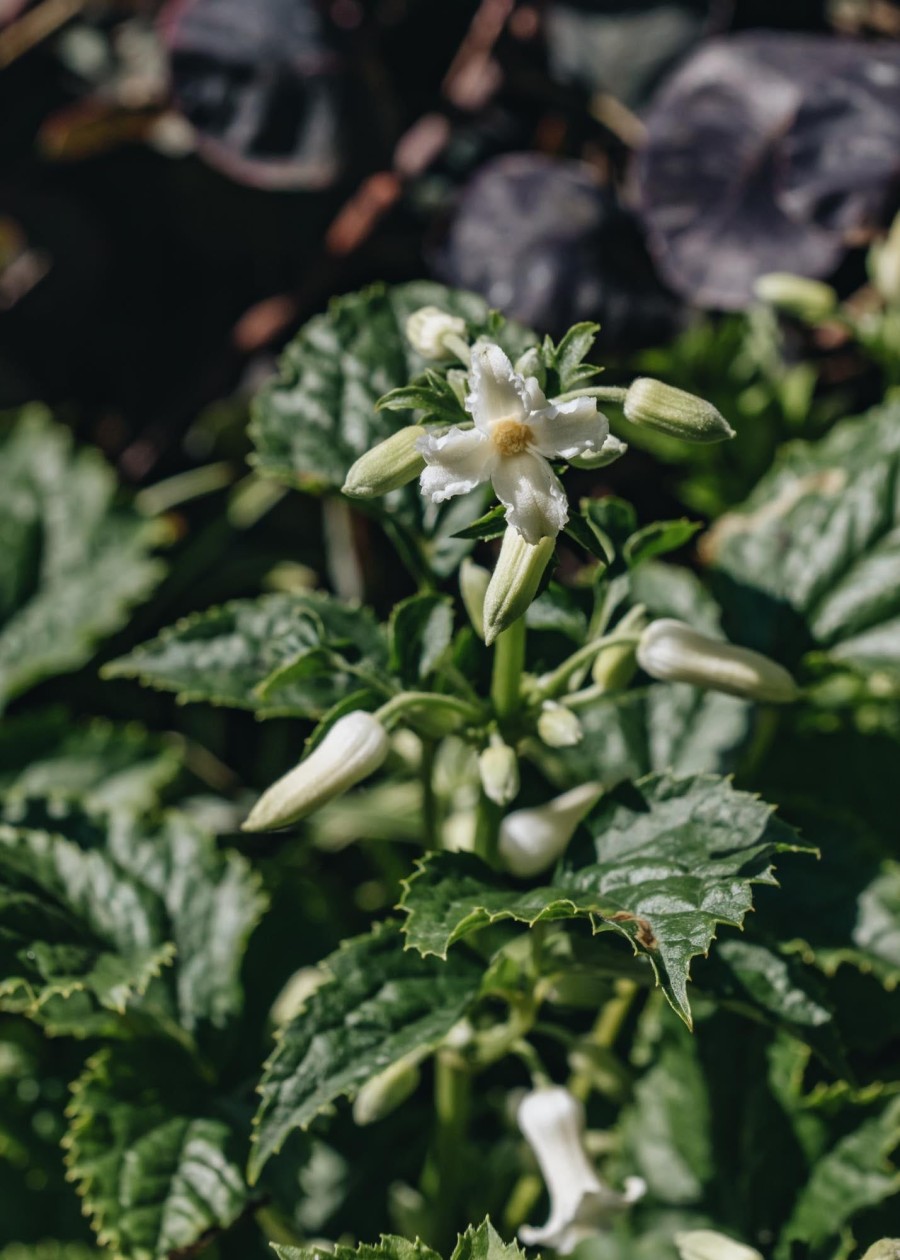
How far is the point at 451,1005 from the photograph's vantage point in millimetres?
1015

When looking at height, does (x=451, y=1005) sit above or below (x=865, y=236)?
above

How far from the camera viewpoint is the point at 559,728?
975mm

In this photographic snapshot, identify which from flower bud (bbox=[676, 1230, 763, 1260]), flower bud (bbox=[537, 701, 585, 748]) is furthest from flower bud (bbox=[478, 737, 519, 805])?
flower bud (bbox=[676, 1230, 763, 1260])

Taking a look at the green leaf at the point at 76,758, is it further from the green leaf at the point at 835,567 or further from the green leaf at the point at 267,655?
the green leaf at the point at 835,567

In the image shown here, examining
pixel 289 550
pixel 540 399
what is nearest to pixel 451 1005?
pixel 540 399

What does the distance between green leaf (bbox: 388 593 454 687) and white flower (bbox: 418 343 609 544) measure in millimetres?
189

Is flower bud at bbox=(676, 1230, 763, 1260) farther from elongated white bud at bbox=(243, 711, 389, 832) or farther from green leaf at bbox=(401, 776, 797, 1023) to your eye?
elongated white bud at bbox=(243, 711, 389, 832)

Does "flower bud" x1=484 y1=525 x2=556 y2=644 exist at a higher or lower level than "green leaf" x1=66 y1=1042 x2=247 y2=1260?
higher

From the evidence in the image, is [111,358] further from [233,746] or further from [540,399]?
[540,399]

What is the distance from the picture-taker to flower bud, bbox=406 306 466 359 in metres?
1.00

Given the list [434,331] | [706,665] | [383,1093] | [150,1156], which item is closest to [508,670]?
[706,665]

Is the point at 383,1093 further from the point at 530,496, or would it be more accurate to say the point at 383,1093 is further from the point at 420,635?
the point at 530,496

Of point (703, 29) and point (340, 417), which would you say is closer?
point (340, 417)

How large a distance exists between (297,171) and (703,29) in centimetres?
71
